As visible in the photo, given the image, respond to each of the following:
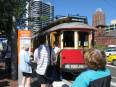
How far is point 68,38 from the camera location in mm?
19859

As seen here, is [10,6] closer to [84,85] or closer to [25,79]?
[25,79]

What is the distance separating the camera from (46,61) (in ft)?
29.8

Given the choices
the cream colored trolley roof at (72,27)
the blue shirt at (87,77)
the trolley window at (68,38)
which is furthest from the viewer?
the trolley window at (68,38)

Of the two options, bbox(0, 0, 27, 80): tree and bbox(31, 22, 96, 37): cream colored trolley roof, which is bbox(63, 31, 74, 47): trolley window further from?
bbox(0, 0, 27, 80): tree

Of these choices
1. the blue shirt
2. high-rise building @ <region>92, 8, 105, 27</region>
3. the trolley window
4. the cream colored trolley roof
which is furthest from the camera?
high-rise building @ <region>92, 8, 105, 27</region>

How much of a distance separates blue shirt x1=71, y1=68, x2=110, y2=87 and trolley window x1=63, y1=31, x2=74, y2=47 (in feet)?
51.2

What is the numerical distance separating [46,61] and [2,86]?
563 centimetres

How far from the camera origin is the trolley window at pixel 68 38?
19.6 meters

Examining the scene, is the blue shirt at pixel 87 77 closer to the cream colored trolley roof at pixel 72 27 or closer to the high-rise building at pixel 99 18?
the cream colored trolley roof at pixel 72 27

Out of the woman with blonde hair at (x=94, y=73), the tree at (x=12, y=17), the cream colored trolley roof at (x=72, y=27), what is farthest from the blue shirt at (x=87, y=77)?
the cream colored trolley roof at (x=72, y=27)

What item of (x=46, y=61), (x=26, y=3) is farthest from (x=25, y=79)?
(x=26, y=3)

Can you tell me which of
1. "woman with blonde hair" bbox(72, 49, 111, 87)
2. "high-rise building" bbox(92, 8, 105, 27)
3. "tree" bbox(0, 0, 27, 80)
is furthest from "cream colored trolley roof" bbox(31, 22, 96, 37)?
"high-rise building" bbox(92, 8, 105, 27)

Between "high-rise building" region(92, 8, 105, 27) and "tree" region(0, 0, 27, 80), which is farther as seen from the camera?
"high-rise building" region(92, 8, 105, 27)

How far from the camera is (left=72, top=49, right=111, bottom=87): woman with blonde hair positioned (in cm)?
385
